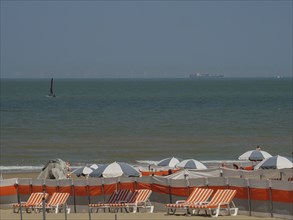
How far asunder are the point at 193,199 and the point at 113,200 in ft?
9.52

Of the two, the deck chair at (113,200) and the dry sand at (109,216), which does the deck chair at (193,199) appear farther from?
the deck chair at (113,200)

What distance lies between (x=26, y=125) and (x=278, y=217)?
2588 inches

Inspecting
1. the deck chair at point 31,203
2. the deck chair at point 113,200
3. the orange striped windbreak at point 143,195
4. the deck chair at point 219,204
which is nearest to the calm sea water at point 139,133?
the deck chair at point 31,203

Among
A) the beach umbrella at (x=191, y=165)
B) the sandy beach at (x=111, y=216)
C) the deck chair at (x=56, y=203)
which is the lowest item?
the sandy beach at (x=111, y=216)

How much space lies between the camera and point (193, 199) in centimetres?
2334

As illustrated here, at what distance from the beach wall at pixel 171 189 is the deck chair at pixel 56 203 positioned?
0.72 meters

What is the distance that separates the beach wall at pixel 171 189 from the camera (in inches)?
879

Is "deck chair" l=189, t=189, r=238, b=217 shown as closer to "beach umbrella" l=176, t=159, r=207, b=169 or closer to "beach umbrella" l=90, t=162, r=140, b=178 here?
"beach umbrella" l=90, t=162, r=140, b=178

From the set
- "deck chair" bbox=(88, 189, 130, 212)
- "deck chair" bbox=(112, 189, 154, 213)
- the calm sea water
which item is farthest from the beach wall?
the calm sea water

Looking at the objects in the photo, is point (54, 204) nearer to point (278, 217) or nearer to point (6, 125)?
point (278, 217)

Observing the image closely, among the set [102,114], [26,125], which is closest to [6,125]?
[26,125]

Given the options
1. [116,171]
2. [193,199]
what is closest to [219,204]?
[193,199]

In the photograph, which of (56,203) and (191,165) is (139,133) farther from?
(56,203)

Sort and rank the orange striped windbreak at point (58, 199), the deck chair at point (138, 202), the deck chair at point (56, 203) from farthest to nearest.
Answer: the orange striped windbreak at point (58, 199)
the deck chair at point (56, 203)
the deck chair at point (138, 202)
